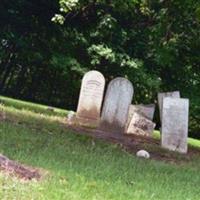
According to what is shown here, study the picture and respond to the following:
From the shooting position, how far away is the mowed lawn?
6.67m

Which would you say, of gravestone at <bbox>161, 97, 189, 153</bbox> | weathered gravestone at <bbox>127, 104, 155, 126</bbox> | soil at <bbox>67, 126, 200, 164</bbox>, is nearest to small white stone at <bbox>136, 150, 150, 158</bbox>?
soil at <bbox>67, 126, 200, 164</bbox>

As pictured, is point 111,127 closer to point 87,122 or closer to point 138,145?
point 87,122

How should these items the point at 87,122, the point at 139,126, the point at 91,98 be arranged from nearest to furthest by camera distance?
1. the point at 87,122
2. the point at 91,98
3. the point at 139,126

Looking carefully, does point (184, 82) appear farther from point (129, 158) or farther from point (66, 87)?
point (129, 158)

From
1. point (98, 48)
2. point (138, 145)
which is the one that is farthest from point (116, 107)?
point (98, 48)

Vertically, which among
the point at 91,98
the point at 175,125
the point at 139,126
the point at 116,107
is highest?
the point at 91,98

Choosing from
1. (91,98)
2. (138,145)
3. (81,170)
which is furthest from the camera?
(91,98)

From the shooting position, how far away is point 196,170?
11.2 meters

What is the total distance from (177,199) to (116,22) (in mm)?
16816

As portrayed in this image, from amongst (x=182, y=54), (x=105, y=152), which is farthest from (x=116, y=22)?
(x=105, y=152)

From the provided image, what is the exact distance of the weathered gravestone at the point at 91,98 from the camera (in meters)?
16.3

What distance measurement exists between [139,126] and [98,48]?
7180mm

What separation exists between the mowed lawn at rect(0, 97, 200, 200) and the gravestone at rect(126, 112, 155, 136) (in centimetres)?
311

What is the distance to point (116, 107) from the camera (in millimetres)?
15391
